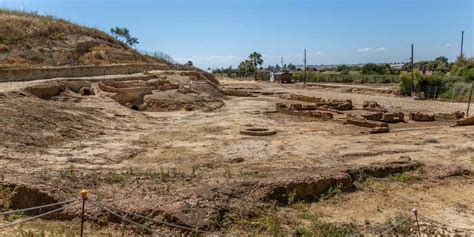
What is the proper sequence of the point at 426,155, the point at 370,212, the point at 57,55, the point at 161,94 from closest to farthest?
the point at 370,212, the point at 426,155, the point at 161,94, the point at 57,55

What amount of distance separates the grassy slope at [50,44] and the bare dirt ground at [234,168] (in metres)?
11.8

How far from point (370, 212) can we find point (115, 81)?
2222 cm

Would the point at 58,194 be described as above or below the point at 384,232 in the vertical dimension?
above

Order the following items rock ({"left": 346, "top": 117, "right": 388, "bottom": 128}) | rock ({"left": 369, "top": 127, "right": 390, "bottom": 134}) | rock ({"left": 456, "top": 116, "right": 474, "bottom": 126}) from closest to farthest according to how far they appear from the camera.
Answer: rock ({"left": 369, "top": 127, "right": 390, "bottom": 134})
rock ({"left": 346, "top": 117, "right": 388, "bottom": 128})
rock ({"left": 456, "top": 116, "right": 474, "bottom": 126})

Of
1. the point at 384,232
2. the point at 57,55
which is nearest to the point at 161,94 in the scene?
the point at 57,55

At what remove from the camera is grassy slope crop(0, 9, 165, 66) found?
107 ft

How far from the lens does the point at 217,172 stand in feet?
39.3

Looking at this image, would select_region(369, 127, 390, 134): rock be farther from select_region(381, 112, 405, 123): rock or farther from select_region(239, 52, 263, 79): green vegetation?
select_region(239, 52, 263, 79): green vegetation

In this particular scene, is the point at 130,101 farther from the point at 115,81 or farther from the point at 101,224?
the point at 101,224

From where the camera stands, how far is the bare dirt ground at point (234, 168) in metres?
8.85

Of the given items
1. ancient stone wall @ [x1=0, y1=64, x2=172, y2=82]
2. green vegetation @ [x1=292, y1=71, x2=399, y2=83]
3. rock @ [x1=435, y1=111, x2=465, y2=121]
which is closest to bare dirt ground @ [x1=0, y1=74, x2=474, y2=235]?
rock @ [x1=435, y1=111, x2=465, y2=121]

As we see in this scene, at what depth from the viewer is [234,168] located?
12742 mm

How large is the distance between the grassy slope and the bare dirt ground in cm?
1184

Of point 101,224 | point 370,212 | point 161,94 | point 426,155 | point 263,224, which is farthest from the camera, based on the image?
point 161,94
